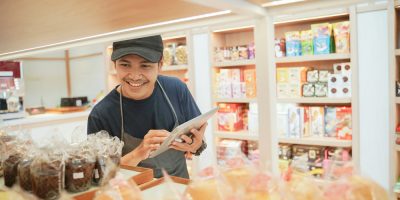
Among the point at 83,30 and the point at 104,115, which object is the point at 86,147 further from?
the point at 104,115

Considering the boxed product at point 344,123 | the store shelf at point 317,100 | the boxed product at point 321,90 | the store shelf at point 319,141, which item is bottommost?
the store shelf at point 319,141

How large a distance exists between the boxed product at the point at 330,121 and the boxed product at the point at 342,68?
324mm

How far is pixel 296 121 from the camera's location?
3070 mm

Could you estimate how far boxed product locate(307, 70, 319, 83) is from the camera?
2.95 metres

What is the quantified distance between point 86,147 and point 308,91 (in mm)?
2340

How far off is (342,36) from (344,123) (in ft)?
2.39

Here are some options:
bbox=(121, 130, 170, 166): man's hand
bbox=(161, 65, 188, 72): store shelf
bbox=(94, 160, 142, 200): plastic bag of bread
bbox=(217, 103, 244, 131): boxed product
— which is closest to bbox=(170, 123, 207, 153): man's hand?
bbox=(121, 130, 170, 166): man's hand

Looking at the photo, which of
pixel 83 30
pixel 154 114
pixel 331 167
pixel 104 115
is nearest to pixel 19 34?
pixel 83 30

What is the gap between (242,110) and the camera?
3574mm

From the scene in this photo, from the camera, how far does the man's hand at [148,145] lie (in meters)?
1.43

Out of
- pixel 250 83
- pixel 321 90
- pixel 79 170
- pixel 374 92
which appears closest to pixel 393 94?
pixel 374 92

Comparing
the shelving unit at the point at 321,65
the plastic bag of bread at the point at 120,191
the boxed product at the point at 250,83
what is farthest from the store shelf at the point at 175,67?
the plastic bag of bread at the point at 120,191

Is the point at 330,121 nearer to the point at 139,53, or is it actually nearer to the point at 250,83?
the point at 250,83

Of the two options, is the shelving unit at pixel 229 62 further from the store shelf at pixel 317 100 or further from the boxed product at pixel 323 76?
the boxed product at pixel 323 76
